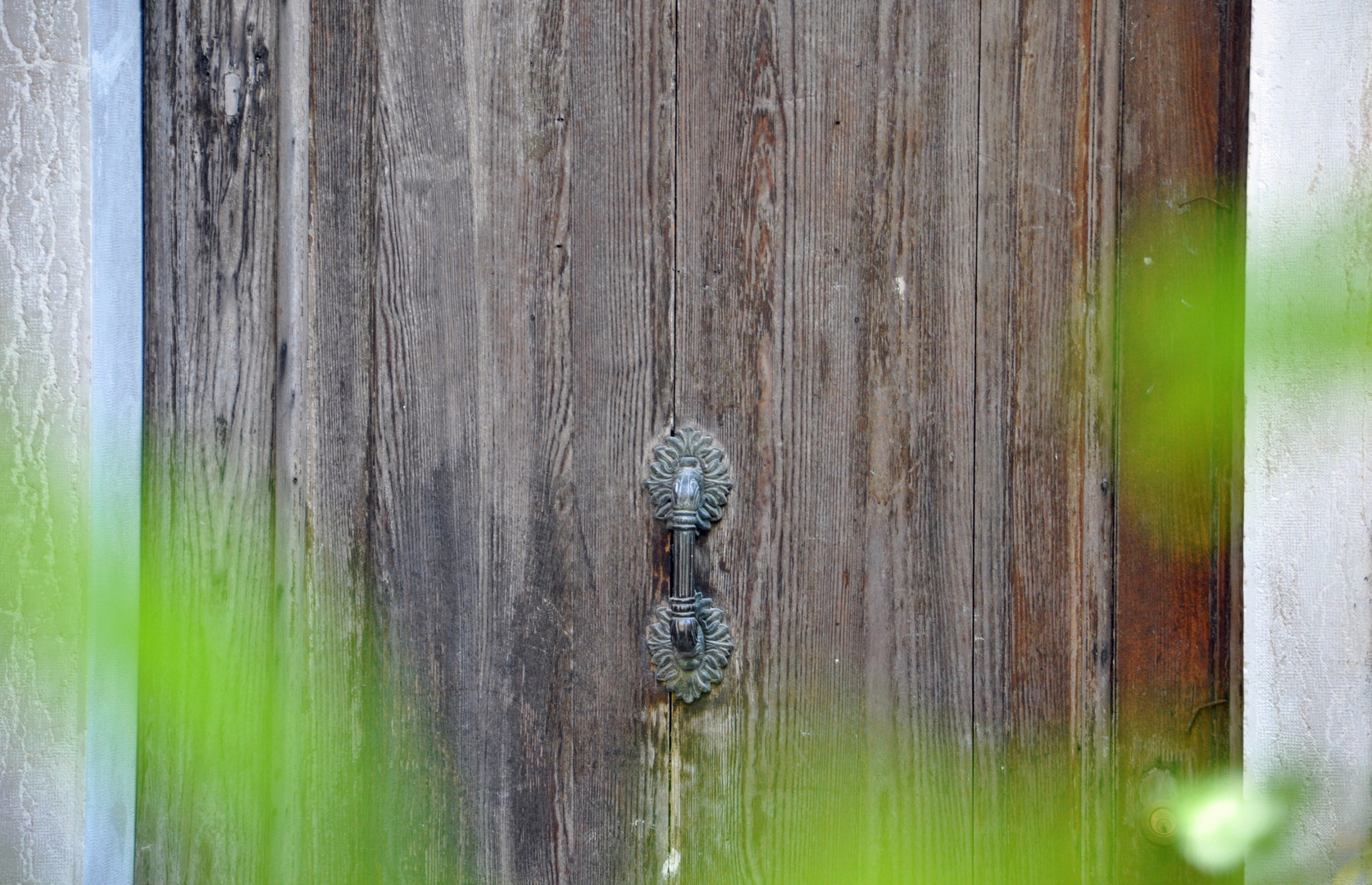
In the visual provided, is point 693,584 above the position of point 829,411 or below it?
below

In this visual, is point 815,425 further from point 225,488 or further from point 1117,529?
point 225,488

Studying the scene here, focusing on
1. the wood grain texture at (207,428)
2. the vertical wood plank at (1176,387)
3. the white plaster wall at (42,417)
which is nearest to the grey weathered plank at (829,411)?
the vertical wood plank at (1176,387)

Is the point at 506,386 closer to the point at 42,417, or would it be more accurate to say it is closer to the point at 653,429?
the point at 653,429

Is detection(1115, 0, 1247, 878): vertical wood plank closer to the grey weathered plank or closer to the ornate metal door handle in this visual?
the grey weathered plank

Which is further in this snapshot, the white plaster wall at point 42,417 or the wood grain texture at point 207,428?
the wood grain texture at point 207,428

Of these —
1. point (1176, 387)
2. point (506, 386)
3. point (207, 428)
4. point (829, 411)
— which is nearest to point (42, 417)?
point (207, 428)

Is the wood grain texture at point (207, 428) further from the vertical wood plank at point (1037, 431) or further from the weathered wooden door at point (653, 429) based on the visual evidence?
the vertical wood plank at point (1037, 431)
